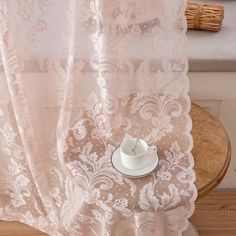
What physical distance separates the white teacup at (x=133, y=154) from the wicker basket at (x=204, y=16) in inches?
18.8

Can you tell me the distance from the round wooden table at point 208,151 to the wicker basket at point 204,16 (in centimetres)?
26

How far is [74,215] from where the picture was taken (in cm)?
133

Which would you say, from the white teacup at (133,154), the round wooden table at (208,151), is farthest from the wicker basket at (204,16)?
the white teacup at (133,154)

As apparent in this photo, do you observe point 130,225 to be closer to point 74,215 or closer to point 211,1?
point 74,215

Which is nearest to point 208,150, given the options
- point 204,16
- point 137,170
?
point 137,170

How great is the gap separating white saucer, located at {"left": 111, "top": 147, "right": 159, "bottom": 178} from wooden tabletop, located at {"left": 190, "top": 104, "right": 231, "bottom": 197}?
0.12 m

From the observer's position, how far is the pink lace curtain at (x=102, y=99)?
1.06 metres

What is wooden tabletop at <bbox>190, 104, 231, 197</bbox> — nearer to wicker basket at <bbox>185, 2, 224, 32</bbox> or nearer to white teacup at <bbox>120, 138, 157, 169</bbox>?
white teacup at <bbox>120, 138, 157, 169</bbox>

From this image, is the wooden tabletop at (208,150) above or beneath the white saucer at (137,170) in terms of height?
beneath

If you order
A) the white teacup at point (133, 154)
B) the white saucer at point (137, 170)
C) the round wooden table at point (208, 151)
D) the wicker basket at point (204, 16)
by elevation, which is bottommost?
the round wooden table at point (208, 151)

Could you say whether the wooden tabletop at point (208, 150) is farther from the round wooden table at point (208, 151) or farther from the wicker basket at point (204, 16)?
the wicker basket at point (204, 16)

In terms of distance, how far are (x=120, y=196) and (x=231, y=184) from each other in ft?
2.46

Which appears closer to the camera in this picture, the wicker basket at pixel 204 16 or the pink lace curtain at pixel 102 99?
the pink lace curtain at pixel 102 99

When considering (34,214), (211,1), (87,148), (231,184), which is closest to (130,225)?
(87,148)
